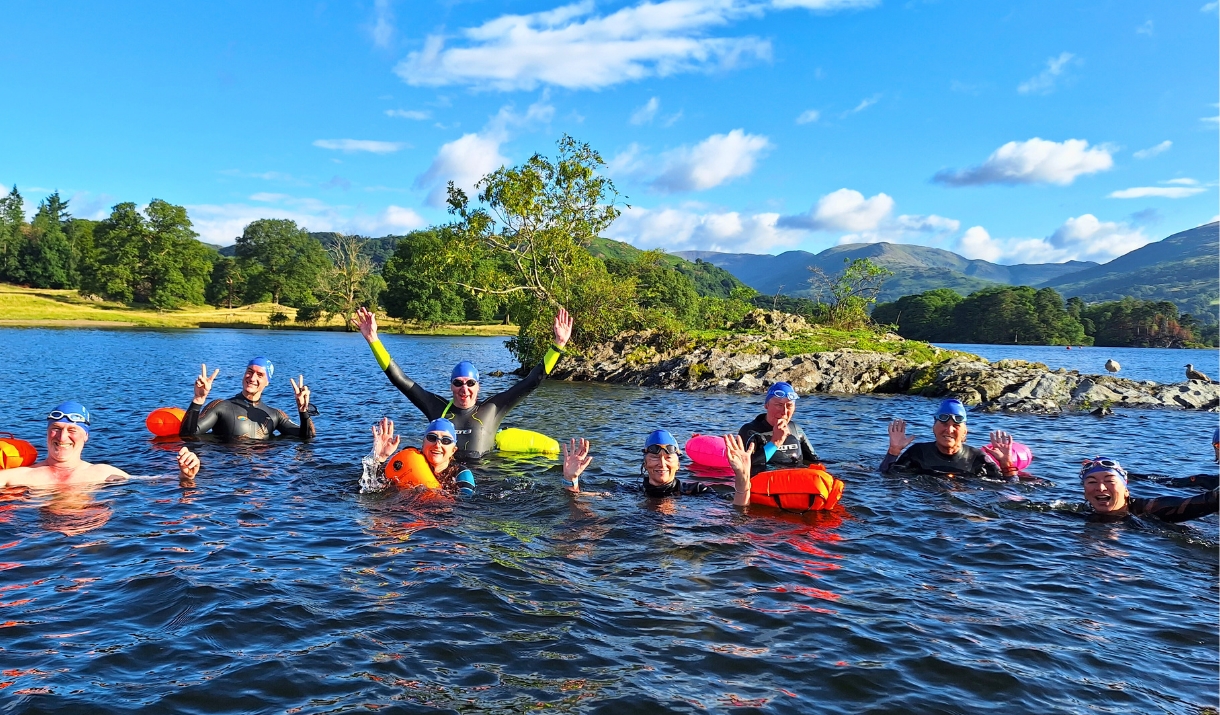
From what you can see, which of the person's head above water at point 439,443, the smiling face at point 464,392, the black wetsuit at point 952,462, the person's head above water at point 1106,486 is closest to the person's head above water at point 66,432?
the person's head above water at point 439,443

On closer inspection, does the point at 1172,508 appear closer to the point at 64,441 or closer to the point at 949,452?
the point at 949,452

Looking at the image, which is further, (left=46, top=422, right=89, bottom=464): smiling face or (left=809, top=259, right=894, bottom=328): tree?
(left=809, top=259, right=894, bottom=328): tree

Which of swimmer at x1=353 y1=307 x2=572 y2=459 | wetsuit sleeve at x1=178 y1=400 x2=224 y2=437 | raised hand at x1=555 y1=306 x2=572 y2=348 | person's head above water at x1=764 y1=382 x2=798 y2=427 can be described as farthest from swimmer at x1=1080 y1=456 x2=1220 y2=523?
wetsuit sleeve at x1=178 y1=400 x2=224 y2=437

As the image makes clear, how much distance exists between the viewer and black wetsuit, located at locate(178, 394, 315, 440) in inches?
572

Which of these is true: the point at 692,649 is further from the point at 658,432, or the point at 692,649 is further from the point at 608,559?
the point at 658,432

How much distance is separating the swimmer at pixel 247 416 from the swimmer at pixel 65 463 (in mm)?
3471

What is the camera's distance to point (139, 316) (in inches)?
3282

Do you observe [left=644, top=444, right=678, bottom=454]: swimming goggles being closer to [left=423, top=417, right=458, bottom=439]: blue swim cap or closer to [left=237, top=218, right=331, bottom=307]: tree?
[left=423, top=417, right=458, bottom=439]: blue swim cap

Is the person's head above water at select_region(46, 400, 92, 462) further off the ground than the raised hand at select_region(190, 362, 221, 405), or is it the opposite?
the raised hand at select_region(190, 362, 221, 405)

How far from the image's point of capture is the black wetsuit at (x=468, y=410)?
12.4 meters

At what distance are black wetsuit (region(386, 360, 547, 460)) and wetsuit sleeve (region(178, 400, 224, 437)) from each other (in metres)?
4.77

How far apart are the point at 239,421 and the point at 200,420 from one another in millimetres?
704

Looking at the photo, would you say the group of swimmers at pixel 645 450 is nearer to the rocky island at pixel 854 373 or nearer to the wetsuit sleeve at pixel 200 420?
the wetsuit sleeve at pixel 200 420

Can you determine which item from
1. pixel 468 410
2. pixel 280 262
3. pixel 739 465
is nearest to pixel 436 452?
pixel 468 410
